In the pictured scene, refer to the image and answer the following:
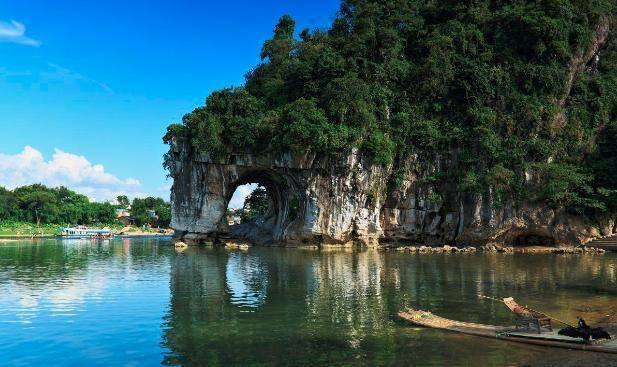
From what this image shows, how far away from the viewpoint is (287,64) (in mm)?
47812

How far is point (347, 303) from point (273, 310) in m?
2.59

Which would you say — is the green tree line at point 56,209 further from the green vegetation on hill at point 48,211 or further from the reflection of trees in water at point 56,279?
the reflection of trees in water at point 56,279

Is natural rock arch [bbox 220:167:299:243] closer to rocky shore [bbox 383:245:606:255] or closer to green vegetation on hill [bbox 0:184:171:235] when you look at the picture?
rocky shore [bbox 383:245:606:255]

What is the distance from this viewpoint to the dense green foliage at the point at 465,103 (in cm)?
4053

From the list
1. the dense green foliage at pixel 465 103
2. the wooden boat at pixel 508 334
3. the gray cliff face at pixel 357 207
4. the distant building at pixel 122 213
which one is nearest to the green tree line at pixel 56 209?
the distant building at pixel 122 213

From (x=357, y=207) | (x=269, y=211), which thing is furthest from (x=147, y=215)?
(x=357, y=207)

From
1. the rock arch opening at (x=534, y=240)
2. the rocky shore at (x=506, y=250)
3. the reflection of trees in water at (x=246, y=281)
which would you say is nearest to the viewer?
the reflection of trees in water at (x=246, y=281)

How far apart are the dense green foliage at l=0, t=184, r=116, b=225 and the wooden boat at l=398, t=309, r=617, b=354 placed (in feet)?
270

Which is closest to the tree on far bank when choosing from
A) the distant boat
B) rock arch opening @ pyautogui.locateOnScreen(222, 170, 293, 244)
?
the distant boat

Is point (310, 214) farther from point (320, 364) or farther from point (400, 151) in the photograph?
point (320, 364)

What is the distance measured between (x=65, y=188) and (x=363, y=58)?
72618 millimetres

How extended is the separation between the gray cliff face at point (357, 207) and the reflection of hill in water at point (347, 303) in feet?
34.6

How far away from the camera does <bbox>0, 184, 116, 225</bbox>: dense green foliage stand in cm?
8231

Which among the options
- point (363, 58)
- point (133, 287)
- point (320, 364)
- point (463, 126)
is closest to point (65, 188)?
point (363, 58)
